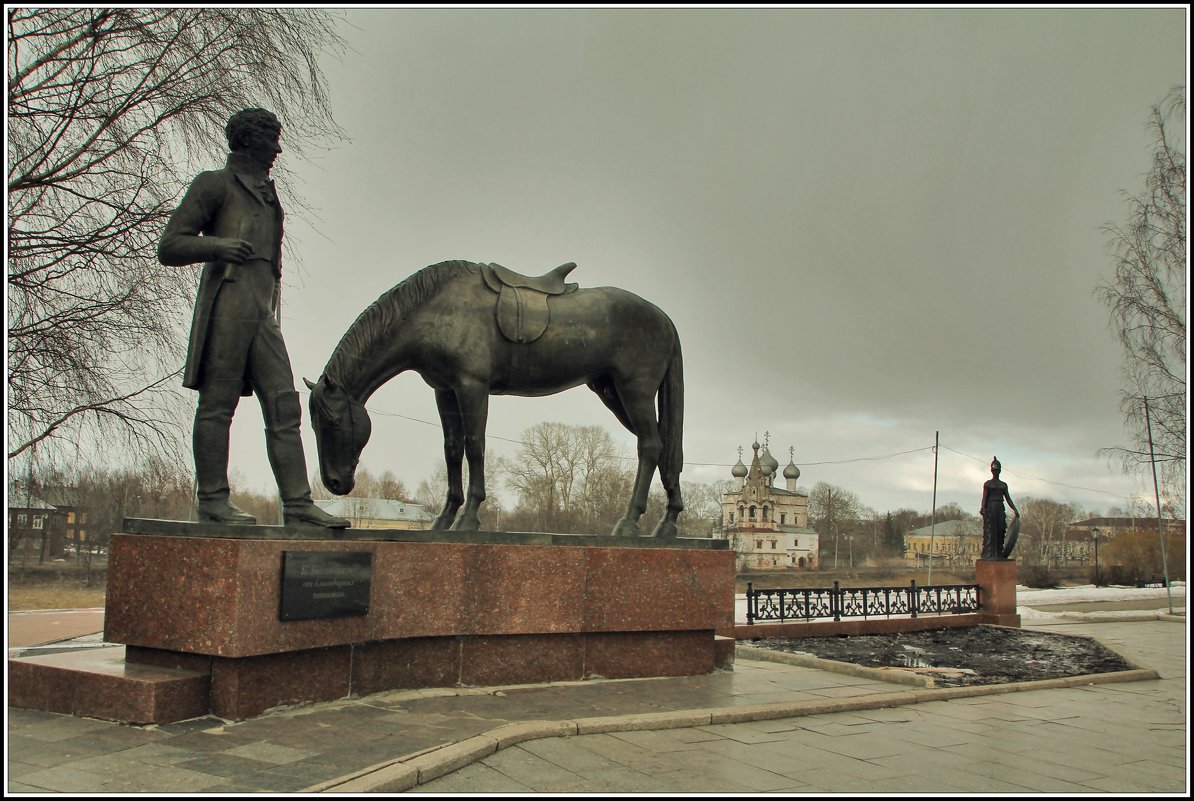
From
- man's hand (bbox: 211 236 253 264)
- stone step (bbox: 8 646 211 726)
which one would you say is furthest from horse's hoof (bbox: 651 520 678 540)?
man's hand (bbox: 211 236 253 264)

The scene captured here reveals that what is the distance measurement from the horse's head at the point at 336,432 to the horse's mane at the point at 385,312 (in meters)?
0.13

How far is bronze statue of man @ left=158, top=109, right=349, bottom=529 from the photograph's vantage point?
5.79 m

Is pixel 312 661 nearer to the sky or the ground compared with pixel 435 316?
nearer to the ground

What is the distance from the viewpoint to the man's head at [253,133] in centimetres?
604

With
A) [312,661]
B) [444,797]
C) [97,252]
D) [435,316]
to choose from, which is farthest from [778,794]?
[97,252]

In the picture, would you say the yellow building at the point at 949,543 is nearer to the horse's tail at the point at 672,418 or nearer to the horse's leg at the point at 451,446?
the horse's tail at the point at 672,418

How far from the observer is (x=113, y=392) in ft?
32.4

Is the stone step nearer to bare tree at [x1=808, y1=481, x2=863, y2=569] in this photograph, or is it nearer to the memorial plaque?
the memorial plaque

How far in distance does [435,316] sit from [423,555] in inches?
76.8

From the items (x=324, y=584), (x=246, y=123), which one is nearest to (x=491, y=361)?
(x=324, y=584)

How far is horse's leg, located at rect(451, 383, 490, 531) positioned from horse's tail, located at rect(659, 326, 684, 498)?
1.96 meters

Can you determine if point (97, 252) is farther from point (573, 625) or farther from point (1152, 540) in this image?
point (1152, 540)

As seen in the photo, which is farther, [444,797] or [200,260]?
[200,260]

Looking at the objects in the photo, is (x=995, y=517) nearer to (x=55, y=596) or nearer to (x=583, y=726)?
(x=583, y=726)
